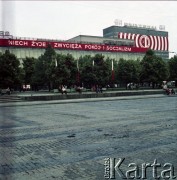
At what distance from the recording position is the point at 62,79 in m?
55.5

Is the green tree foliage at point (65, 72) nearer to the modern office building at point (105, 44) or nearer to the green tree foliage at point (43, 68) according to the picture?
the green tree foliage at point (43, 68)

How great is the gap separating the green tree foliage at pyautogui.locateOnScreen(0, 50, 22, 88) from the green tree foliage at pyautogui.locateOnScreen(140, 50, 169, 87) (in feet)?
85.6

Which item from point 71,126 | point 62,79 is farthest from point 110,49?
point 71,126

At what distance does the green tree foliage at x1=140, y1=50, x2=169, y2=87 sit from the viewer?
6022cm

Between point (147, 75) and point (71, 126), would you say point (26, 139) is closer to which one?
point (71, 126)

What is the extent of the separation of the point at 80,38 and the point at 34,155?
100042 mm

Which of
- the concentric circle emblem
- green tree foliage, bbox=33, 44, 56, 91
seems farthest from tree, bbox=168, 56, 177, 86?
the concentric circle emblem

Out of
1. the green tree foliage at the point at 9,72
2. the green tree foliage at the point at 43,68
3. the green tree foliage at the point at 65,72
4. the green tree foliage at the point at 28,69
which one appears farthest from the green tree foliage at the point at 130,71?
the green tree foliage at the point at 9,72

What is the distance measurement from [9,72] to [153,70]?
2920cm

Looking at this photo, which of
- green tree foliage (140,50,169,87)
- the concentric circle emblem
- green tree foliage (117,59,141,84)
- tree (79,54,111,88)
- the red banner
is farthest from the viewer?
the concentric circle emblem

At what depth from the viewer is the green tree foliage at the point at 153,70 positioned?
198 feet

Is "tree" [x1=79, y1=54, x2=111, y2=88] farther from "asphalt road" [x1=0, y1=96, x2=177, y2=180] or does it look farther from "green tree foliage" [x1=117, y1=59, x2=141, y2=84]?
"asphalt road" [x1=0, y1=96, x2=177, y2=180]

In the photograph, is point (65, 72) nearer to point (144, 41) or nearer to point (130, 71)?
point (130, 71)

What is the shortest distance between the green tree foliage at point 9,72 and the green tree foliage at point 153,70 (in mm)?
26082
